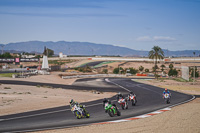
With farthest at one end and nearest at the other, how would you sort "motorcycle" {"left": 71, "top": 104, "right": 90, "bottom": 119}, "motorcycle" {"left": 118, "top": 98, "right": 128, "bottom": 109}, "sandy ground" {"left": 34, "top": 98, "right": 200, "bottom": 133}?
"motorcycle" {"left": 118, "top": 98, "right": 128, "bottom": 109} < "motorcycle" {"left": 71, "top": 104, "right": 90, "bottom": 119} < "sandy ground" {"left": 34, "top": 98, "right": 200, "bottom": 133}

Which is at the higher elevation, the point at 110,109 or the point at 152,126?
the point at 110,109

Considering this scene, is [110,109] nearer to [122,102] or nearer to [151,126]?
[151,126]

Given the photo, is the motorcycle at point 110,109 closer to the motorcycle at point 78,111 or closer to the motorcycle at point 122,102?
the motorcycle at point 78,111

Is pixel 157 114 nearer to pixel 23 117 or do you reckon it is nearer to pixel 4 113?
pixel 23 117

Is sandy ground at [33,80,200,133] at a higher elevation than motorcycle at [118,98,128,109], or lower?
lower

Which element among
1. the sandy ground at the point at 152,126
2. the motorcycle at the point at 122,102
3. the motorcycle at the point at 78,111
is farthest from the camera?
the motorcycle at the point at 122,102

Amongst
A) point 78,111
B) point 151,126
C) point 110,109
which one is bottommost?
point 151,126

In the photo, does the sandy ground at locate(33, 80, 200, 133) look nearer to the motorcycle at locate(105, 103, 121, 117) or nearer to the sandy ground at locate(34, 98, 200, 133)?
the sandy ground at locate(34, 98, 200, 133)

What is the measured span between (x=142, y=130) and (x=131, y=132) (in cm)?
80

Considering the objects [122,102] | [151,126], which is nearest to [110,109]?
[151,126]

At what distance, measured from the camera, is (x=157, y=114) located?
853 inches

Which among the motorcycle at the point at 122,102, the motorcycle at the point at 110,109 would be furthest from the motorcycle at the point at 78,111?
the motorcycle at the point at 122,102

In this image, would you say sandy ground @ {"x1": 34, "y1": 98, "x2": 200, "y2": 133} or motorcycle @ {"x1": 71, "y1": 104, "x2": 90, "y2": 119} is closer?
sandy ground @ {"x1": 34, "y1": 98, "x2": 200, "y2": 133}

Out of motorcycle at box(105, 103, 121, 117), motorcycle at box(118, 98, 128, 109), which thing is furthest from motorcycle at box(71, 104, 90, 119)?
motorcycle at box(118, 98, 128, 109)
